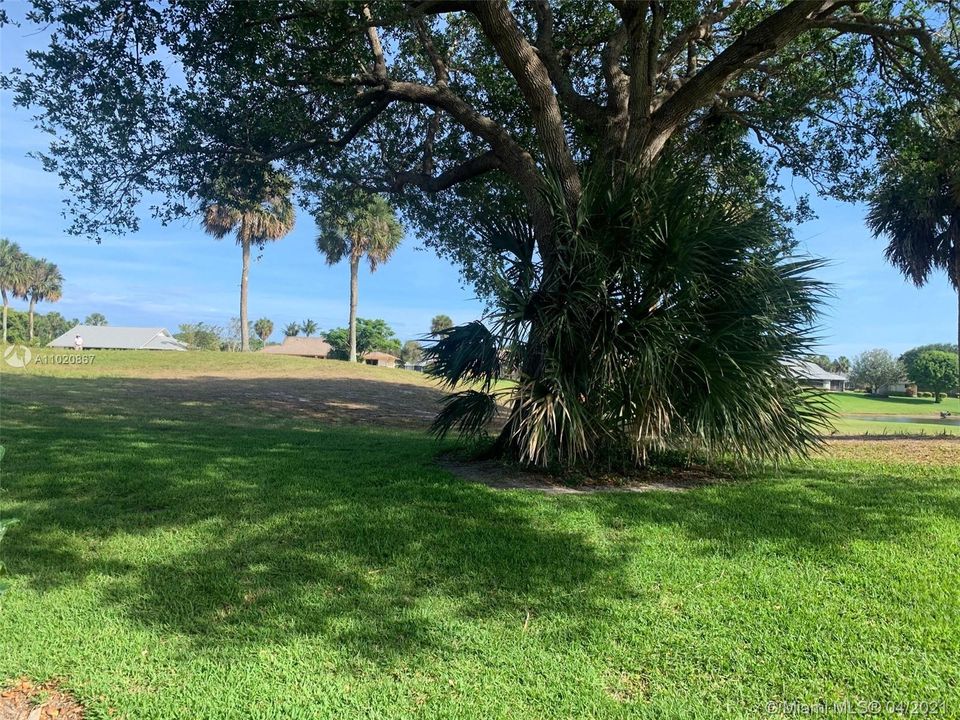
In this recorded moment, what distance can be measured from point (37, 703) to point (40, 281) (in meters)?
58.9

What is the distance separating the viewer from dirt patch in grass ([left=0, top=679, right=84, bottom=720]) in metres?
2.72

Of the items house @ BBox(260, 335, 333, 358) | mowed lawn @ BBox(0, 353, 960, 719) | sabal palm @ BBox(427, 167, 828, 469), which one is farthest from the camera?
house @ BBox(260, 335, 333, 358)

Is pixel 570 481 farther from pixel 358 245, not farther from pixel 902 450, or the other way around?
pixel 358 245

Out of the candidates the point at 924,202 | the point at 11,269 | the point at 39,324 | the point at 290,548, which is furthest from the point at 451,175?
the point at 39,324

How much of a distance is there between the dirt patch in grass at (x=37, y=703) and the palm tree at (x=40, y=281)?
5325 cm

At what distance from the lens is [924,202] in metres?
16.2

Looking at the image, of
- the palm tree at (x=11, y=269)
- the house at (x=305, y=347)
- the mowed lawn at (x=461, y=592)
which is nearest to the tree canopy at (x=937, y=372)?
the mowed lawn at (x=461, y=592)

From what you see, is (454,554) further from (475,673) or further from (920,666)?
(920,666)

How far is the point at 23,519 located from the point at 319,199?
876 cm

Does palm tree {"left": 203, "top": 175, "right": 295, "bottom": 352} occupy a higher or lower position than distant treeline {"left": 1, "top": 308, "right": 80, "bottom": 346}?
A: higher

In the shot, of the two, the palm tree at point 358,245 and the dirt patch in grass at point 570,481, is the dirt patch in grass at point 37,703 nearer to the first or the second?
the dirt patch in grass at point 570,481

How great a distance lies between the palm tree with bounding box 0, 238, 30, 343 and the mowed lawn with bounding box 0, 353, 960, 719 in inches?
1703

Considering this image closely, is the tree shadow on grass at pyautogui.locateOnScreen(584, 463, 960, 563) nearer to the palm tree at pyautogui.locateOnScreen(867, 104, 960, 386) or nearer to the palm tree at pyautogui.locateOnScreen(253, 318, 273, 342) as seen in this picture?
the palm tree at pyautogui.locateOnScreen(867, 104, 960, 386)

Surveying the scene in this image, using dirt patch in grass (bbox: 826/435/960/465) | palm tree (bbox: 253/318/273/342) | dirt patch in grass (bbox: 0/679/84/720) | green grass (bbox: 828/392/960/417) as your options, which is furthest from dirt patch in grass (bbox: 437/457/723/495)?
palm tree (bbox: 253/318/273/342)
